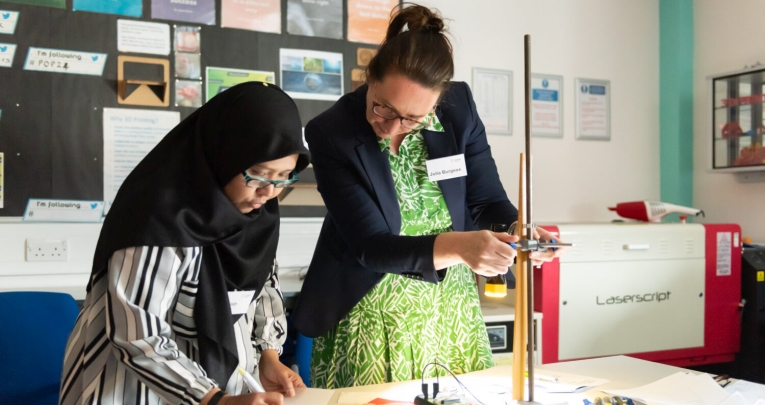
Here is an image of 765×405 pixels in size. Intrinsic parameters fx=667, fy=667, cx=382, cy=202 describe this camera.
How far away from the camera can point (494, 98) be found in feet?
11.1

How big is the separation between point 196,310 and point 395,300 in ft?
1.67

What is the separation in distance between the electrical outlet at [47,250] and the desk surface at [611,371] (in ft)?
5.64

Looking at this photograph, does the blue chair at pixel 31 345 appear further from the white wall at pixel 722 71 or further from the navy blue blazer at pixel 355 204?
the white wall at pixel 722 71

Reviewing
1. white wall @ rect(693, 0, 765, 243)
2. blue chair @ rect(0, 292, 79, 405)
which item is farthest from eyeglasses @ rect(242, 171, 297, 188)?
white wall @ rect(693, 0, 765, 243)

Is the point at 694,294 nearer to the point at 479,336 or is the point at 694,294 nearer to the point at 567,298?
the point at 567,298

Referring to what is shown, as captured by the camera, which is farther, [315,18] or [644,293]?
[315,18]

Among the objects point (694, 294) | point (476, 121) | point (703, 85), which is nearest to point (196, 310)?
point (476, 121)

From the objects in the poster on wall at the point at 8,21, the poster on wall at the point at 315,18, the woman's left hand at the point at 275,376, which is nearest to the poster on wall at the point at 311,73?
the poster on wall at the point at 315,18

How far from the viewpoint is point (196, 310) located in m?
1.15

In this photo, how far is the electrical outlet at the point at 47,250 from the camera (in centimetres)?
260

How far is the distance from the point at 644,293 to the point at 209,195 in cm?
234

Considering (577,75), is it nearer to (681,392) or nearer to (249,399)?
(681,392)

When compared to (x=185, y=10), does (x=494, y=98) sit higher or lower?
lower

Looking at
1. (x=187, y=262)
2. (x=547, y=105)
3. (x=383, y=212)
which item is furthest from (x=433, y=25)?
(x=547, y=105)
